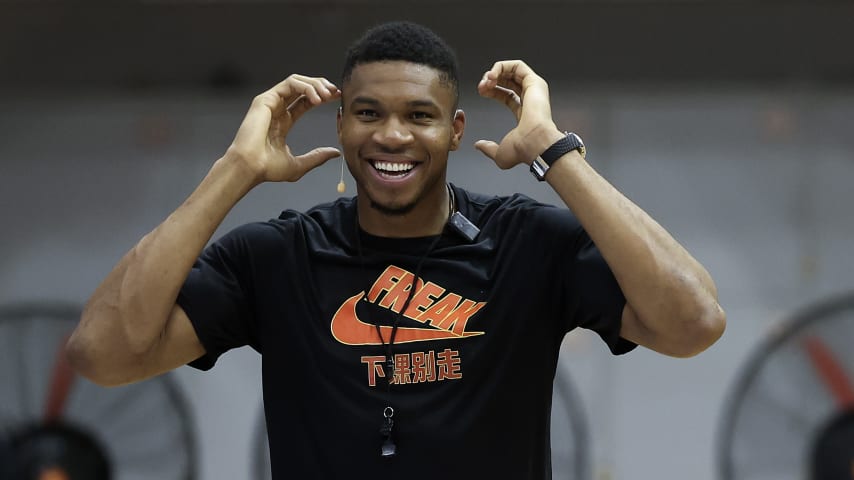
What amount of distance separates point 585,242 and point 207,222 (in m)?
0.62

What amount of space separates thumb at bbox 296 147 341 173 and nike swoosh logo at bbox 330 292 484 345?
10.6 inches

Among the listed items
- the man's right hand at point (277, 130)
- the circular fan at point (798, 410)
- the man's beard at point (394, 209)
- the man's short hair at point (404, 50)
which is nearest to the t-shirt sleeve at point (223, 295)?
the man's right hand at point (277, 130)

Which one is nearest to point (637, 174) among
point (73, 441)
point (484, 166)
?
point (484, 166)

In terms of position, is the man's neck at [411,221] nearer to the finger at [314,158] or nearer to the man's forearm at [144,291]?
the finger at [314,158]

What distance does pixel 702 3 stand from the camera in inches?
160

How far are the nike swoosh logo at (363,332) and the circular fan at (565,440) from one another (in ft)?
7.44

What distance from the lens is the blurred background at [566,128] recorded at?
4.06 meters

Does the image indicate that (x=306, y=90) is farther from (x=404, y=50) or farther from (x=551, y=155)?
(x=551, y=155)

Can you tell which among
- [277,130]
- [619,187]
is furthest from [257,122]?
[619,187]

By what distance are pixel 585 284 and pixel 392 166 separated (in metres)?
0.37

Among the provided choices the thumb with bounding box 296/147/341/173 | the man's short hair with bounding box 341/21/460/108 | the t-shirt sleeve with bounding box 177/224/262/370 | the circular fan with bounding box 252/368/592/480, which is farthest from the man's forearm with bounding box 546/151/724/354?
the circular fan with bounding box 252/368/592/480

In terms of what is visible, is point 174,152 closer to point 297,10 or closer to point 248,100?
point 248,100

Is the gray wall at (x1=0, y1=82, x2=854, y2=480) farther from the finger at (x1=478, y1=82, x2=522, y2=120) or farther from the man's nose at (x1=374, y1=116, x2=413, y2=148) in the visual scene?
the man's nose at (x1=374, y1=116, x2=413, y2=148)

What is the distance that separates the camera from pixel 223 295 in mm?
1732
